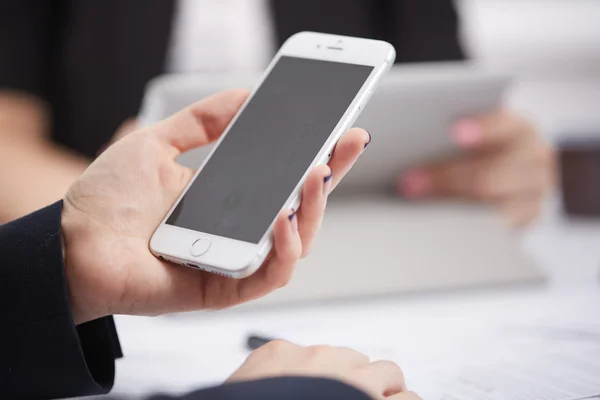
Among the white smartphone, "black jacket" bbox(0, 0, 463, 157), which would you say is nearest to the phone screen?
the white smartphone

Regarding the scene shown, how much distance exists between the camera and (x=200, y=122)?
0.50m

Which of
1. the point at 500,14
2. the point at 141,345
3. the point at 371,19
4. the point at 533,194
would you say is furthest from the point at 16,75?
the point at 500,14

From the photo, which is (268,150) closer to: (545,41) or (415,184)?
(415,184)

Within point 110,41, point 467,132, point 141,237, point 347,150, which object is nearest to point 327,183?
point 347,150

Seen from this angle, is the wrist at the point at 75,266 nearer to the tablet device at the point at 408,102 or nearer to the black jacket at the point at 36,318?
the black jacket at the point at 36,318

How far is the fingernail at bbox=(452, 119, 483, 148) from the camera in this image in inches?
28.6

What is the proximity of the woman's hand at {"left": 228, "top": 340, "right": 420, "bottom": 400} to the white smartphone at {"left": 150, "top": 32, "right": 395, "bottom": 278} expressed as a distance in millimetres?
→ 58

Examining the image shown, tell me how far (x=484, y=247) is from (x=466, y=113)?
15 centimetres

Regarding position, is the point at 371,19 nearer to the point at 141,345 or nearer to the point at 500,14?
the point at 500,14

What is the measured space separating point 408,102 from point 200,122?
27 centimetres

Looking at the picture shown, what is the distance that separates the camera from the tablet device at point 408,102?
635 mm

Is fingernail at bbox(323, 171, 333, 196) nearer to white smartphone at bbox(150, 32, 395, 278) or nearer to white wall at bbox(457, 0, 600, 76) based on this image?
white smartphone at bbox(150, 32, 395, 278)

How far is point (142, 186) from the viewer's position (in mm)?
456

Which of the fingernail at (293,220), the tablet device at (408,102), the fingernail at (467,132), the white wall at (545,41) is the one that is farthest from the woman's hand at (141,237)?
the white wall at (545,41)
